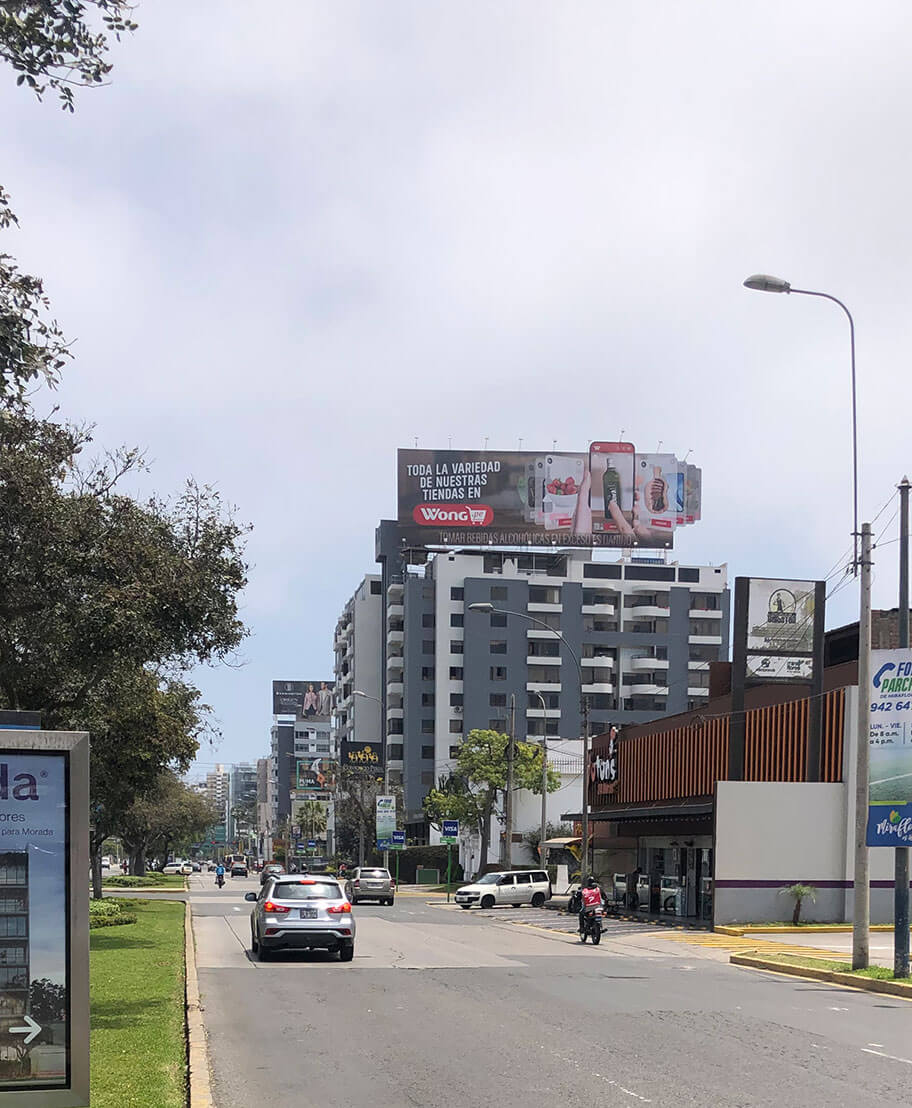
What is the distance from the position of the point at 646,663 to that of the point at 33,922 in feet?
380

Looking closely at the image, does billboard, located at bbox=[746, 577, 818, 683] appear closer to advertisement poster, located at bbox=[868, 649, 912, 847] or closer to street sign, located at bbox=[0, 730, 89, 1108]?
advertisement poster, located at bbox=[868, 649, 912, 847]

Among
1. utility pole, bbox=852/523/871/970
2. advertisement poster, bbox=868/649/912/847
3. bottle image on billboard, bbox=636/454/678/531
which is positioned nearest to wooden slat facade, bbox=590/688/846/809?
utility pole, bbox=852/523/871/970

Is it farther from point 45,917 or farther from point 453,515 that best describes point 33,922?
point 453,515

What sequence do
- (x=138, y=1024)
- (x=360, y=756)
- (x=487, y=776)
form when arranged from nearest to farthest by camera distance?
(x=138, y=1024)
(x=487, y=776)
(x=360, y=756)

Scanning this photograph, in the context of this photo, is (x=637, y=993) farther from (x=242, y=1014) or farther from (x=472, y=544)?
(x=472, y=544)

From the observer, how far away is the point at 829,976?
76.7 ft

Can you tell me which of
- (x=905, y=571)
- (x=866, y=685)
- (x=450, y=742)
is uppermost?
(x=905, y=571)

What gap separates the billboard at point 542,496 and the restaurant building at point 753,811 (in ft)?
199

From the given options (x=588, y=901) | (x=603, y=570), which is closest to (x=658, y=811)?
(x=588, y=901)

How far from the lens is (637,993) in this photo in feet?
64.5

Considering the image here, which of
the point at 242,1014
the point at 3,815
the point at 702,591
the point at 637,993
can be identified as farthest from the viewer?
the point at 702,591

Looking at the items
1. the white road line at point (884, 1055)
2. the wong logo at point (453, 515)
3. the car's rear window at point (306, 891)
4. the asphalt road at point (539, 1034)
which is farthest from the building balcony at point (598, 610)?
the white road line at point (884, 1055)

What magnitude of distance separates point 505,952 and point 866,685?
10300mm

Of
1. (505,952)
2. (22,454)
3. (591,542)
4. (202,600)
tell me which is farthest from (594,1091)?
(591,542)
